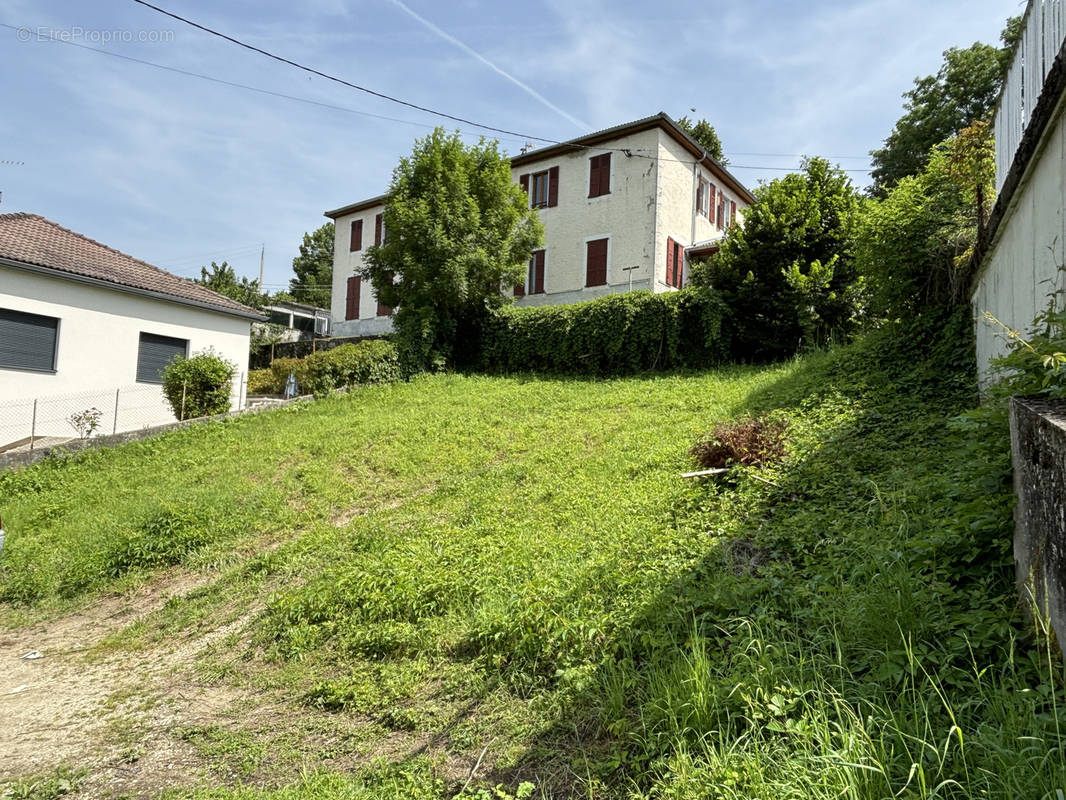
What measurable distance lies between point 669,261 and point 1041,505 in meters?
19.6

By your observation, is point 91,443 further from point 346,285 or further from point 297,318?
point 297,318

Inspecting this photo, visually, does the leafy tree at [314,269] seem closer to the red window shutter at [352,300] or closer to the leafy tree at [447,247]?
the red window shutter at [352,300]

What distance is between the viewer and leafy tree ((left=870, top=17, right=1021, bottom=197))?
24453 mm

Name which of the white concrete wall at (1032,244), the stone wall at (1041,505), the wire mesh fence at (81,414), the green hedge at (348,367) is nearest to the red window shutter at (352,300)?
the green hedge at (348,367)

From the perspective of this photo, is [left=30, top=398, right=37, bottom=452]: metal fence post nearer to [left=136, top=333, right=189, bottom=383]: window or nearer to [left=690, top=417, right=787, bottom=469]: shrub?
[left=136, top=333, right=189, bottom=383]: window

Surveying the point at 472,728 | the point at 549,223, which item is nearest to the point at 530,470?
the point at 472,728

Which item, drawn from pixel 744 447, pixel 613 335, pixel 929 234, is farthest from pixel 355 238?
pixel 744 447

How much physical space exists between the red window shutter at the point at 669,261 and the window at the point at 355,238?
1539 centimetres

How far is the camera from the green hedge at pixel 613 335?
49.3 ft

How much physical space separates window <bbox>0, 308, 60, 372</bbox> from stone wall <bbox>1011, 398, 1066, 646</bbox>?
18.4 meters

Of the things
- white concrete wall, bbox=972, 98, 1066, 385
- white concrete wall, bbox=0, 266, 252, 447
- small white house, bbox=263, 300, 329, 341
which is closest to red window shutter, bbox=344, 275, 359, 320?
small white house, bbox=263, 300, 329, 341

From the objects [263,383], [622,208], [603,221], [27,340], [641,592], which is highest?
[622,208]

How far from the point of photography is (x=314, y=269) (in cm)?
5538

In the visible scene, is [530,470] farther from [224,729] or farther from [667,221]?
[667,221]
